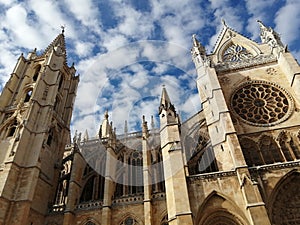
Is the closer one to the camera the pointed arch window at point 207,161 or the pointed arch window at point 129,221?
the pointed arch window at point 207,161

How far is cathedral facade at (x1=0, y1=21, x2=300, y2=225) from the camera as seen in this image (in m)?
11.6

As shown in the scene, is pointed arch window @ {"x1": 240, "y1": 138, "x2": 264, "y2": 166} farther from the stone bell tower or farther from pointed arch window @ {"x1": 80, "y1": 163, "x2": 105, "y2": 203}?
the stone bell tower

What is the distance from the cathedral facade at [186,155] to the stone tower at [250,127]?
6 centimetres

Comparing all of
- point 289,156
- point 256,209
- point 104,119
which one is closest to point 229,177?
point 256,209

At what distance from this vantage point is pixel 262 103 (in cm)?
1684

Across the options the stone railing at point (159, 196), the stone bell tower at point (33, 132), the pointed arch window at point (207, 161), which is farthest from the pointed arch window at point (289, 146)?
the stone bell tower at point (33, 132)

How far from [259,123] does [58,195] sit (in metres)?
17.7

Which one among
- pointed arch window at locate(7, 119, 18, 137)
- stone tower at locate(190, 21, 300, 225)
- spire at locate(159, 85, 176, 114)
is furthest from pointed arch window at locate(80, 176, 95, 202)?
stone tower at locate(190, 21, 300, 225)

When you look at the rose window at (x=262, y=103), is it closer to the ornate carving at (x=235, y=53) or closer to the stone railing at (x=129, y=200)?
the ornate carving at (x=235, y=53)

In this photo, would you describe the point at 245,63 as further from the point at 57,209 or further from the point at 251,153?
the point at 57,209

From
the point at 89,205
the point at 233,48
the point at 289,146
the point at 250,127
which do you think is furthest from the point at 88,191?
the point at 233,48

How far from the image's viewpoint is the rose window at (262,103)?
16.0 m

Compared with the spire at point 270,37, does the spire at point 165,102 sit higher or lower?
lower

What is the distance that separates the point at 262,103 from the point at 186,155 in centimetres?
631
